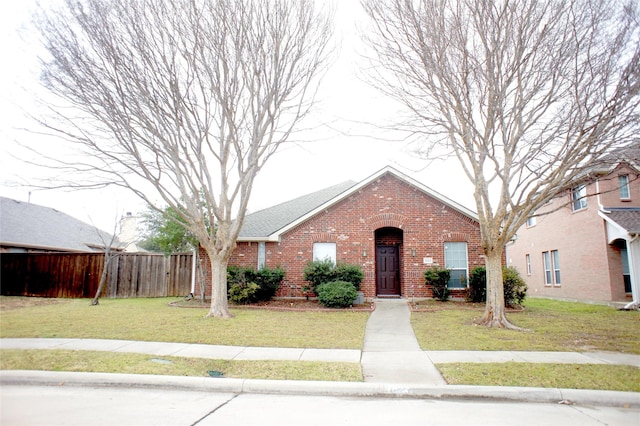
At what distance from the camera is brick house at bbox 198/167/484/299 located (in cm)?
1580

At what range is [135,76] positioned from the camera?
1027cm

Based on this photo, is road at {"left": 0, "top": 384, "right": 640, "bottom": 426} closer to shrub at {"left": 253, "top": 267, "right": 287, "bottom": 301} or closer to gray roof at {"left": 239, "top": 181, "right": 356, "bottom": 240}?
shrub at {"left": 253, "top": 267, "right": 287, "bottom": 301}

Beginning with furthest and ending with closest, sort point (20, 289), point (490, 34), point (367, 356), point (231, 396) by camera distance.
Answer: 1. point (20, 289)
2. point (490, 34)
3. point (367, 356)
4. point (231, 396)

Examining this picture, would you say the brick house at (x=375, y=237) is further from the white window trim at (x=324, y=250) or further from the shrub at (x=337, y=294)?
the shrub at (x=337, y=294)

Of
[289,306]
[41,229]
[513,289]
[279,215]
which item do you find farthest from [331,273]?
[41,229]

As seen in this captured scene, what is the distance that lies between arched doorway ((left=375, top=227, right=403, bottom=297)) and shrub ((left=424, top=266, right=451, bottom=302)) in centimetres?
181

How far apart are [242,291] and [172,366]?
305 inches

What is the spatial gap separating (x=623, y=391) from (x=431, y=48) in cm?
769

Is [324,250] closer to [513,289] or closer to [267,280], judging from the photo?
[267,280]

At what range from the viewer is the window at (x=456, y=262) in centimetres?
1565

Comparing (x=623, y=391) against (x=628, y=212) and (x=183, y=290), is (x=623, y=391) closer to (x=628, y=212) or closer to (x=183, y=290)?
(x=628, y=212)

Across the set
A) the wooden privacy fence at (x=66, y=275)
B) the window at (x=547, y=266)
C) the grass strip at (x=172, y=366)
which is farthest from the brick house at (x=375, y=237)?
the grass strip at (x=172, y=366)

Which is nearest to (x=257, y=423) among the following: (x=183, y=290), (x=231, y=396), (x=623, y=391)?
(x=231, y=396)

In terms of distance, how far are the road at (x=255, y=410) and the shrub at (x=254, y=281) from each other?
8600 mm
